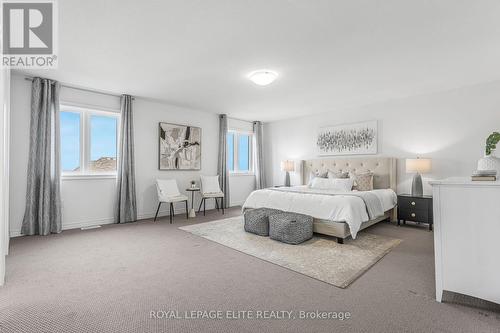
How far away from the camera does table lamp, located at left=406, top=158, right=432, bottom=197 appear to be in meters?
4.39

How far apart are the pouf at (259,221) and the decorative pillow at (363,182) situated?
196 centimetres

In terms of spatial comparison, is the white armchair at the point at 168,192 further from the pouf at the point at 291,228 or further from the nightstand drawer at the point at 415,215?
the nightstand drawer at the point at 415,215

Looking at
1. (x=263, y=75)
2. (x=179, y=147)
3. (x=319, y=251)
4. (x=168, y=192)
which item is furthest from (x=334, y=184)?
(x=179, y=147)

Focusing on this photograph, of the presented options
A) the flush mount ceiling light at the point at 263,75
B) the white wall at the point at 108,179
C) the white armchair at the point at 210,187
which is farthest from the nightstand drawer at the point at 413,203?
the white wall at the point at 108,179

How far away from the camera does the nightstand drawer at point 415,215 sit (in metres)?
4.25

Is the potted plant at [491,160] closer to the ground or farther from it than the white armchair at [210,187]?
farther from it

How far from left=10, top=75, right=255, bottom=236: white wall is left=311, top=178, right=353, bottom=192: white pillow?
2713mm

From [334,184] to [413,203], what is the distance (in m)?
1.36

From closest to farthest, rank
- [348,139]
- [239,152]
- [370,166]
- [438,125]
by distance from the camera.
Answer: [438,125], [370,166], [348,139], [239,152]

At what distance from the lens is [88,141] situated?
4578mm

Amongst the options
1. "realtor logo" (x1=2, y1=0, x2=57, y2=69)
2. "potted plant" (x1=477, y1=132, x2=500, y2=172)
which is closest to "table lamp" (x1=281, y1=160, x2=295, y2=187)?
"potted plant" (x1=477, y1=132, x2=500, y2=172)

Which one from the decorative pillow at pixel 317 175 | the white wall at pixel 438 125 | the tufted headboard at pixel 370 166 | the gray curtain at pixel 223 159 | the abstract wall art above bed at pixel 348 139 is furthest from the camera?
the gray curtain at pixel 223 159

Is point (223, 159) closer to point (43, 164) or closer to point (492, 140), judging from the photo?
point (43, 164)

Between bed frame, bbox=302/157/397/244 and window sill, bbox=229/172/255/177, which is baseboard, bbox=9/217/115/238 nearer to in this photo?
window sill, bbox=229/172/255/177
